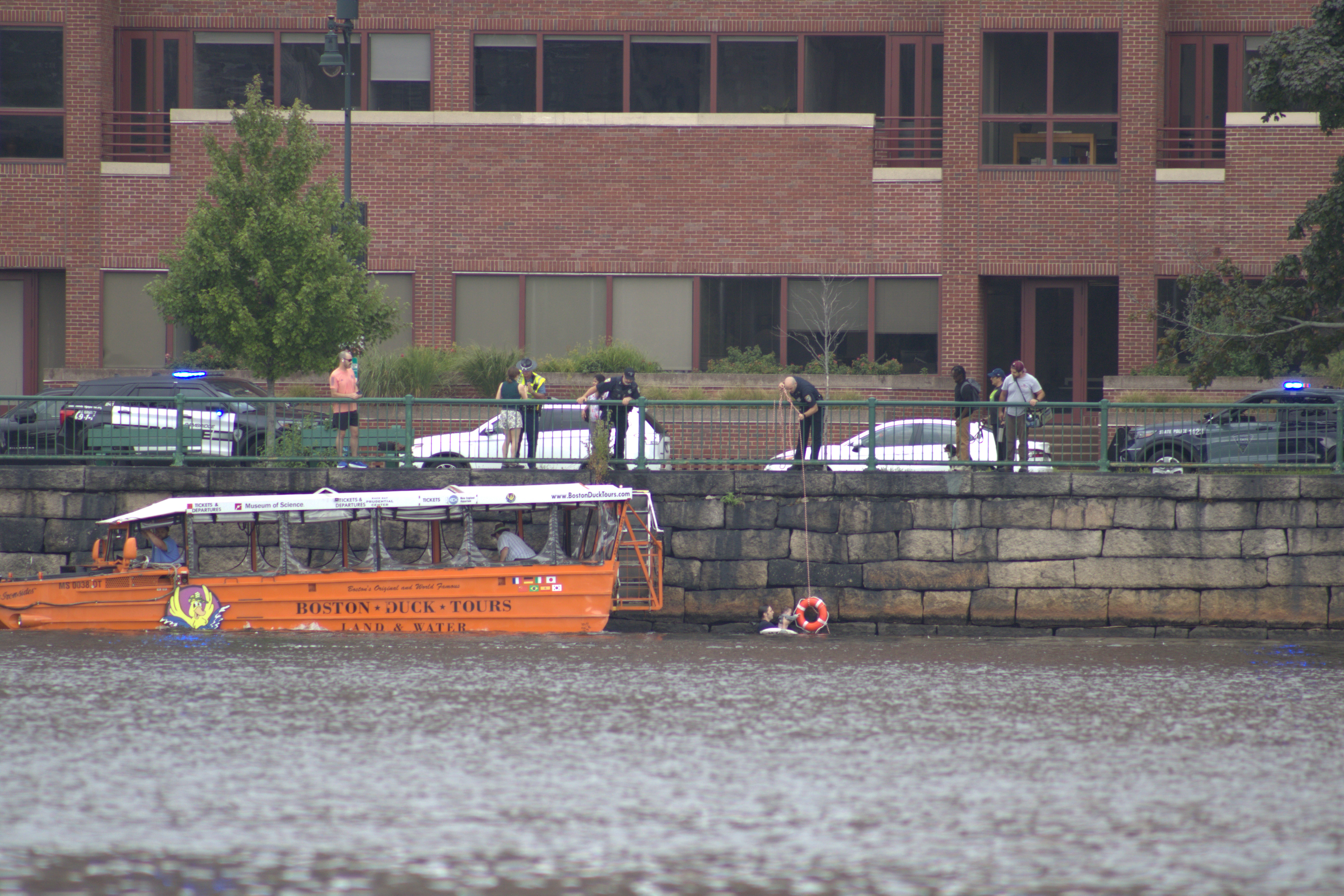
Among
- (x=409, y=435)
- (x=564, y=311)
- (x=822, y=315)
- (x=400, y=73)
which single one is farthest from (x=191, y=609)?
(x=400, y=73)

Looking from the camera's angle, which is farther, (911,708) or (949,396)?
(949,396)

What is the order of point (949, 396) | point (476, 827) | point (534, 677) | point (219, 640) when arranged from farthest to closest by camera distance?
point (949, 396)
point (219, 640)
point (534, 677)
point (476, 827)

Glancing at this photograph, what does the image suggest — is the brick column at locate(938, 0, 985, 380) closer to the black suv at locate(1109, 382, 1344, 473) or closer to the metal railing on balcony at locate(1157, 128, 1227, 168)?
the metal railing on balcony at locate(1157, 128, 1227, 168)

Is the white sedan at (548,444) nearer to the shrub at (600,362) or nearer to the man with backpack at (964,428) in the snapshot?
the man with backpack at (964,428)

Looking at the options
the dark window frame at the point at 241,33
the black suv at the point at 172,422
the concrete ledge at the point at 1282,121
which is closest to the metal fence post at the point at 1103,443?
the black suv at the point at 172,422

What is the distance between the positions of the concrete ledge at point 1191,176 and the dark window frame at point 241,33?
44.6 ft

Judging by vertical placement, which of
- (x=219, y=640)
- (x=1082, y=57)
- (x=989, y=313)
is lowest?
(x=219, y=640)

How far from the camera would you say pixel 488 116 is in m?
28.1

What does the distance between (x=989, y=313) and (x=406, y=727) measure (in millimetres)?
20625

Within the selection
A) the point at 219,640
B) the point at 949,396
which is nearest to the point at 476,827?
the point at 219,640

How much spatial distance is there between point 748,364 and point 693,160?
3958mm

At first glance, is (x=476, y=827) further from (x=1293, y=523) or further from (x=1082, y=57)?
(x=1082, y=57)

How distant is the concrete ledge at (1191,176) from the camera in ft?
89.7

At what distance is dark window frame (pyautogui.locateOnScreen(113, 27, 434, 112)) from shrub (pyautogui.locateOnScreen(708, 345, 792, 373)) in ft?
23.9
